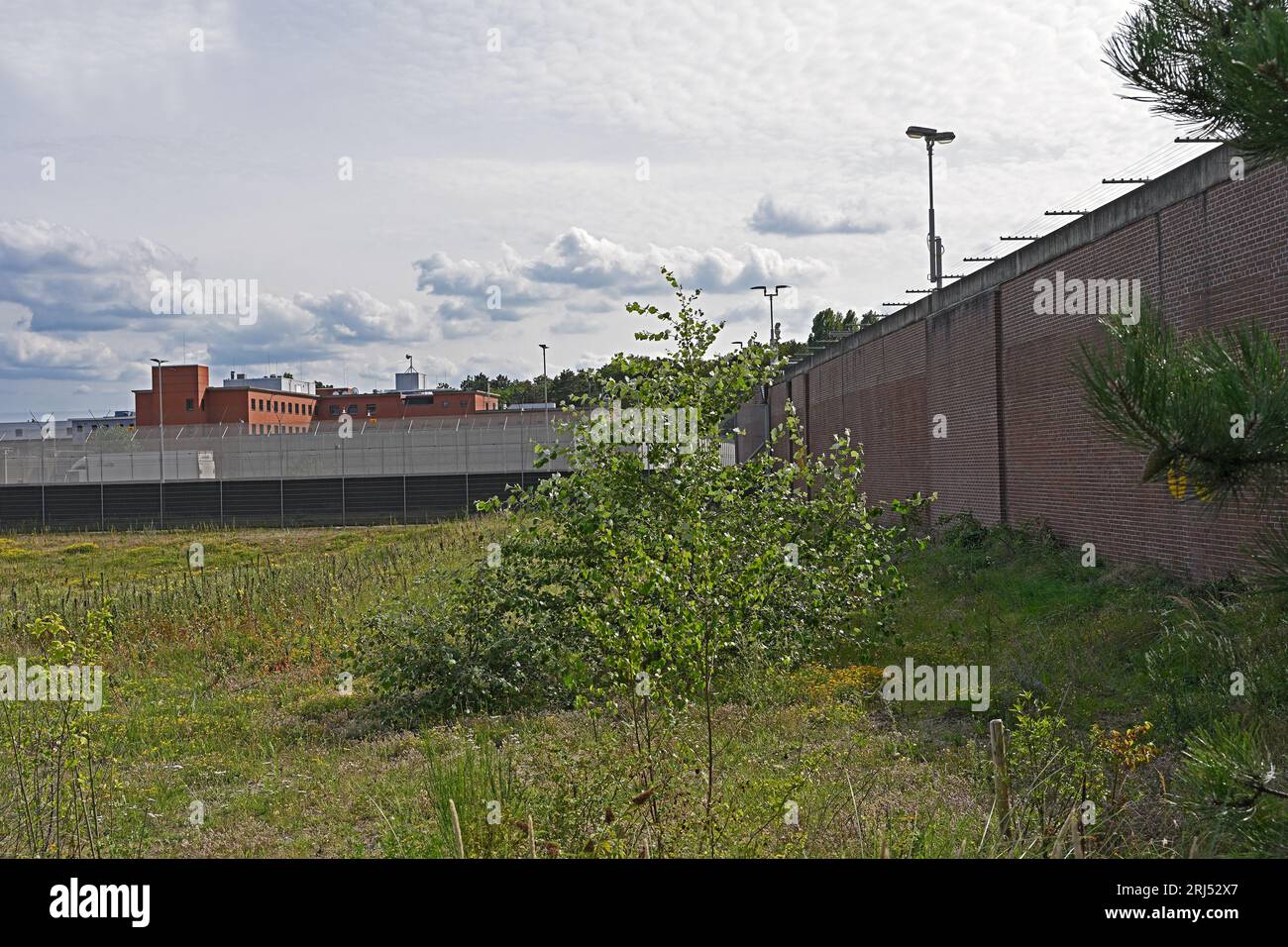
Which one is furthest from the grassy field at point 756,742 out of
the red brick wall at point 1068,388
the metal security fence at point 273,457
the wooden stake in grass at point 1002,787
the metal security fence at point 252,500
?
the metal security fence at point 273,457

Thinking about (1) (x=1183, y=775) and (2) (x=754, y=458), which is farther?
(2) (x=754, y=458)

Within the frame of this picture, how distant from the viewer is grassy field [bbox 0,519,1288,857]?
5395mm

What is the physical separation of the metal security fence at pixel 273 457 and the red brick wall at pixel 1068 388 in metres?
22.7

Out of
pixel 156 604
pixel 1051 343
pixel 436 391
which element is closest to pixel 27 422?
pixel 436 391

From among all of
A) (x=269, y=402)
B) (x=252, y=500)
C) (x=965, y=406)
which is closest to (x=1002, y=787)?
(x=965, y=406)

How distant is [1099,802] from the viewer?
5.62 m

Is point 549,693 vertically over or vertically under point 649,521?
under

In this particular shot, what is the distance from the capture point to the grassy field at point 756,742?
539cm

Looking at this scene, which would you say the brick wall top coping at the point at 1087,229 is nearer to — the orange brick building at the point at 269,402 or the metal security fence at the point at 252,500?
the metal security fence at the point at 252,500

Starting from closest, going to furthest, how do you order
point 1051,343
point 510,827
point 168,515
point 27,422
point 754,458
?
point 510,827
point 754,458
point 1051,343
point 168,515
point 27,422

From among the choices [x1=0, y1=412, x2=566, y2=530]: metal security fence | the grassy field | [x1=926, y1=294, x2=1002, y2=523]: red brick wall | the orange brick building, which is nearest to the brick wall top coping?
[x1=926, y1=294, x2=1002, y2=523]: red brick wall

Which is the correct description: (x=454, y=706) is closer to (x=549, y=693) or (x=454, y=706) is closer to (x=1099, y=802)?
(x=549, y=693)
